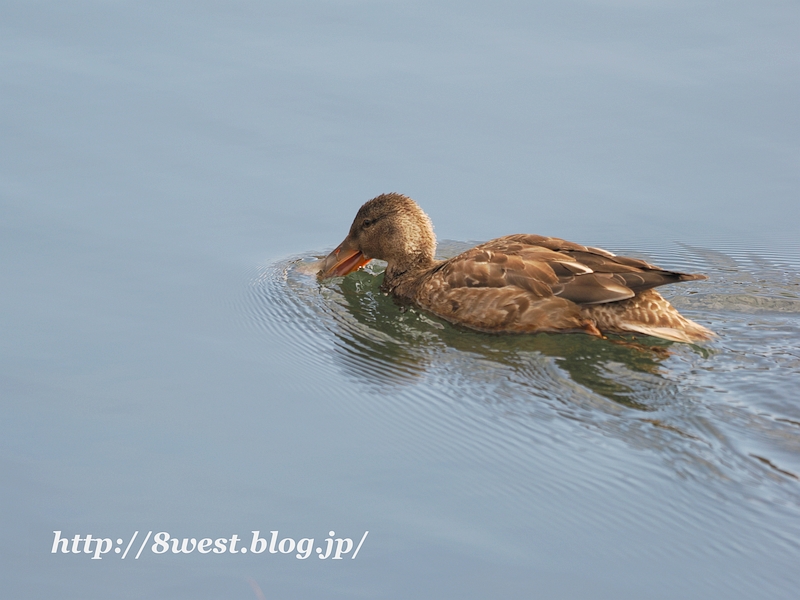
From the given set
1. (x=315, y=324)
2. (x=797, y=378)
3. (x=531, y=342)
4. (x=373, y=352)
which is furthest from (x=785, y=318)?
(x=315, y=324)

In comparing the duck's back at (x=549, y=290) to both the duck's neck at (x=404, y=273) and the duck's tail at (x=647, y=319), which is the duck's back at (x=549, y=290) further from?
the duck's neck at (x=404, y=273)

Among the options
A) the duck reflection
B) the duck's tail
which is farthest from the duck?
the duck reflection

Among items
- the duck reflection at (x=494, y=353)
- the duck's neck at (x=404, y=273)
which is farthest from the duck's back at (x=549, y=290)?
the duck's neck at (x=404, y=273)

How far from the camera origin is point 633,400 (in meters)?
6.42

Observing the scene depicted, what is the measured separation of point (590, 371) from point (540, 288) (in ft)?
→ 3.49

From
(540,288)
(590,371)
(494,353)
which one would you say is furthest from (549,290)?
(590,371)

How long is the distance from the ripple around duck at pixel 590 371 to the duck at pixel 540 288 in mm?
134

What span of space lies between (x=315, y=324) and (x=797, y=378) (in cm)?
363

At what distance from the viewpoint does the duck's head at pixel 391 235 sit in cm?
892

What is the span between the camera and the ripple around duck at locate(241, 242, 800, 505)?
5.84 metres

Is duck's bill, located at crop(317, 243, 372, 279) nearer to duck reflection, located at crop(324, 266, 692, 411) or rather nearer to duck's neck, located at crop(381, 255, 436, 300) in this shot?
duck's neck, located at crop(381, 255, 436, 300)

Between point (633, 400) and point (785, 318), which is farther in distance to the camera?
point (785, 318)

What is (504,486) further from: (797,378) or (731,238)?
(731,238)

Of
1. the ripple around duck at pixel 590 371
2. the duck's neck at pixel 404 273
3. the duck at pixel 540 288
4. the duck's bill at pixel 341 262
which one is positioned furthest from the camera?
the duck's bill at pixel 341 262
